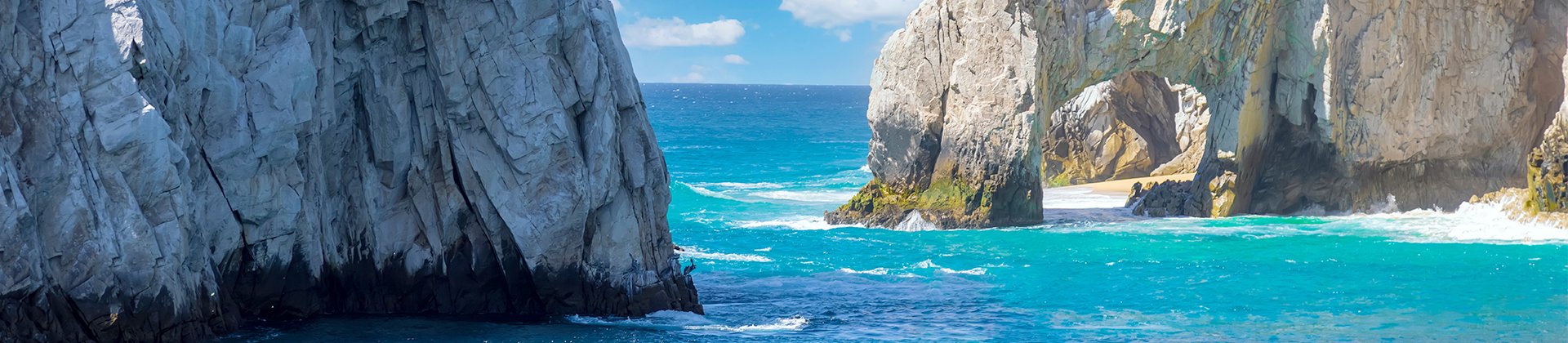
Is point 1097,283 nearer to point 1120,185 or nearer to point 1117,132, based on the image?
point 1120,185

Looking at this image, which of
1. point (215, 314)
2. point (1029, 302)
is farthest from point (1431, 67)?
point (215, 314)

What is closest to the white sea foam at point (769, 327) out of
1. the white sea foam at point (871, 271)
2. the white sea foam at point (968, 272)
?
the white sea foam at point (871, 271)

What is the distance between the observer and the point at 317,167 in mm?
23109

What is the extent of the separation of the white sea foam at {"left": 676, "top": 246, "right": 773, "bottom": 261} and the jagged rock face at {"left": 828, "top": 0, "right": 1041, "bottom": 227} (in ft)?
22.9

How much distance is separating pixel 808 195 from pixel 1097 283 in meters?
24.9

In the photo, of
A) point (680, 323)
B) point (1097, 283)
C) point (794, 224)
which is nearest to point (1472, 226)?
point (1097, 283)

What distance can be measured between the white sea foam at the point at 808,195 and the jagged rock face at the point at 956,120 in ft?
30.9

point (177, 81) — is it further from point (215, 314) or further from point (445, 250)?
point (445, 250)

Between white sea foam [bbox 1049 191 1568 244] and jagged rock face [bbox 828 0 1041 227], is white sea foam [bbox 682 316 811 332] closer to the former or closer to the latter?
jagged rock face [bbox 828 0 1041 227]

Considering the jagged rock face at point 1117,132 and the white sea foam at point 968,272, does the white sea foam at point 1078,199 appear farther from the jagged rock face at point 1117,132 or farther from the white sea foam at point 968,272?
the white sea foam at point 968,272

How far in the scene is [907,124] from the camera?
1671 inches

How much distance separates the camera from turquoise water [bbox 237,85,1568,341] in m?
24.7

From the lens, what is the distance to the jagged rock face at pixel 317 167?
60.4ft

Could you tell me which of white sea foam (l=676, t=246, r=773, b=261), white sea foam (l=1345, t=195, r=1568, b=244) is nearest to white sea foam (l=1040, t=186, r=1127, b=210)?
white sea foam (l=1345, t=195, r=1568, b=244)
